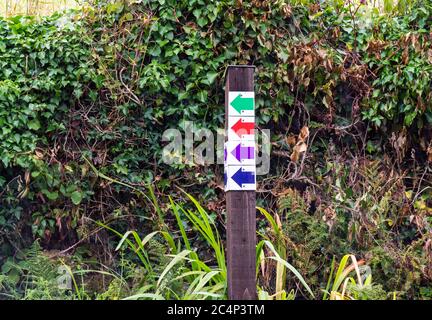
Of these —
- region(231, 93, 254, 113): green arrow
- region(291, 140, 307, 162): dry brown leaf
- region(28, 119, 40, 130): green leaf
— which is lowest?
region(291, 140, 307, 162): dry brown leaf

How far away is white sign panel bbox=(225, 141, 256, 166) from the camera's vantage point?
3.84m

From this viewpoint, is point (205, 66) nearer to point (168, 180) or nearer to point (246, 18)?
point (246, 18)

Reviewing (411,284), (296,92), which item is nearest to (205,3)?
(296,92)

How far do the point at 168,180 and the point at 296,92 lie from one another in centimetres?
148

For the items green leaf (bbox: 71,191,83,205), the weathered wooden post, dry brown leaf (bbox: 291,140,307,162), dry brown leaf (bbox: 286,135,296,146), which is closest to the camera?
the weathered wooden post

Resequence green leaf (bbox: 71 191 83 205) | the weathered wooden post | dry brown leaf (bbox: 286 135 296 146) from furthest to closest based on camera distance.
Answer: dry brown leaf (bbox: 286 135 296 146) < green leaf (bbox: 71 191 83 205) < the weathered wooden post

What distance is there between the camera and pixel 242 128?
12.7 feet

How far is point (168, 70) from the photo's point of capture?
581 centimetres

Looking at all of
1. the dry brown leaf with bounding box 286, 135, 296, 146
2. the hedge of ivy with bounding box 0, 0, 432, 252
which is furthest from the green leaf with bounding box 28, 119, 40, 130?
the dry brown leaf with bounding box 286, 135, 296, 146

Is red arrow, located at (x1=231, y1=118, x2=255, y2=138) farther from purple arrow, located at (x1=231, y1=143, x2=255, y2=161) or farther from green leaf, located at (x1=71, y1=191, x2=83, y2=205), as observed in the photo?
green leaf, located at (x1=71, y1=191, x2=83, y2=205)

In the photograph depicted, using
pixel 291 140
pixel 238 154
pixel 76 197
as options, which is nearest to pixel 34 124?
pixel 76 197

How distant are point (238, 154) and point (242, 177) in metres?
0.14

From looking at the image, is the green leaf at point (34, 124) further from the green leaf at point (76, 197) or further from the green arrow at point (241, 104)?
the green arrow at point (241, 104)

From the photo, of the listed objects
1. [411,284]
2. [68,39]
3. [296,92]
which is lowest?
[411,284]
